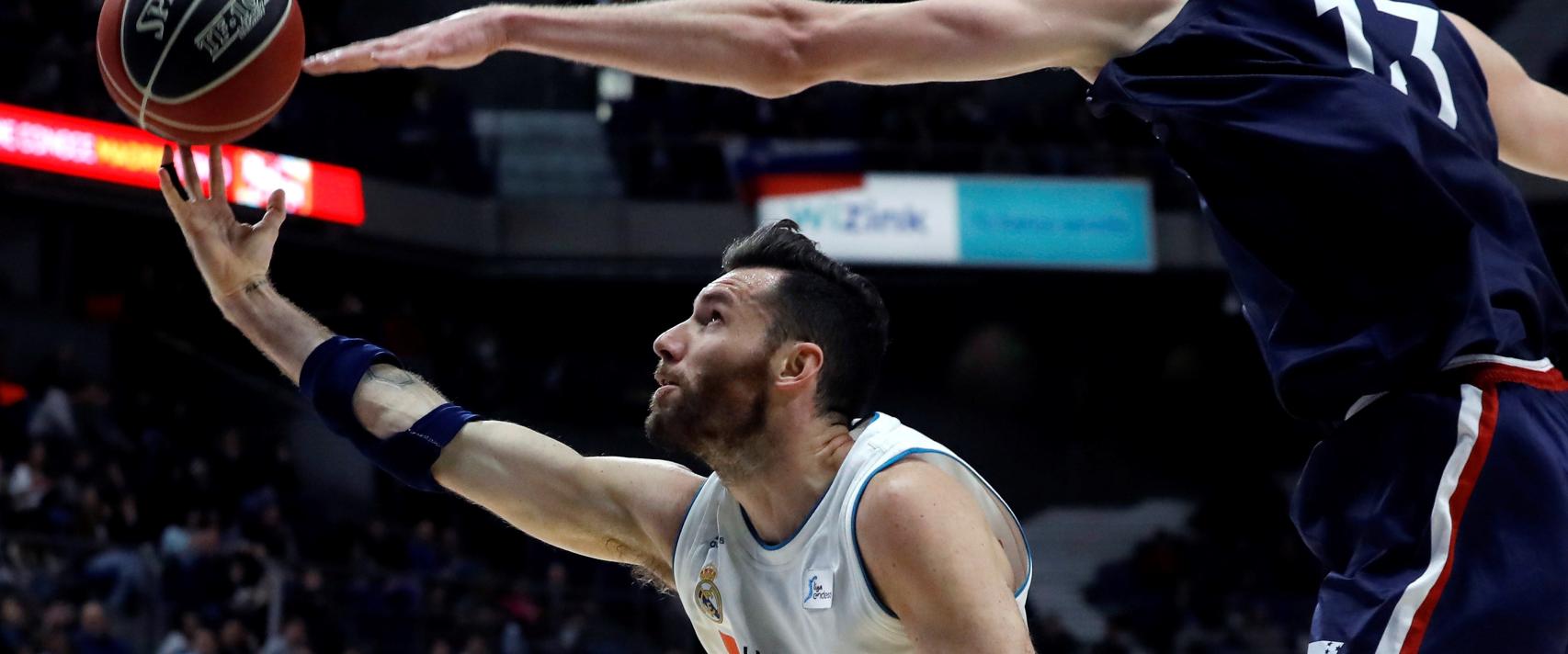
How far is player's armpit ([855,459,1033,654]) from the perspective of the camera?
8.36 feet

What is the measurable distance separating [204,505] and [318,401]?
31.1 ft

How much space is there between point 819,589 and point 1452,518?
44.0 inches

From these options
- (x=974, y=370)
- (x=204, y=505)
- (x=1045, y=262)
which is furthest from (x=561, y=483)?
(x=974, y=370)

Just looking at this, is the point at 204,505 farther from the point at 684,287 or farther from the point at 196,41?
the point at 196,41

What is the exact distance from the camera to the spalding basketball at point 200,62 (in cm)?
325

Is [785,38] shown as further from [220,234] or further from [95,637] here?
[95,637]

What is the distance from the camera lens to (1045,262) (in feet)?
57.1

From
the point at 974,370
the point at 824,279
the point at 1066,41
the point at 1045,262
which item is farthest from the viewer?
the point at 974,370

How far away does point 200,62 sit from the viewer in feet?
10.7

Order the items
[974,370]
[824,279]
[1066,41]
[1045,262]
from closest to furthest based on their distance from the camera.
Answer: [1066,41] < [824,279] < [1045,262] < [974,370]

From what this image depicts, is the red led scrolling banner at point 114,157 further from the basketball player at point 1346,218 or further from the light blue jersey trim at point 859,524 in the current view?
the basketball player at point 1346,218

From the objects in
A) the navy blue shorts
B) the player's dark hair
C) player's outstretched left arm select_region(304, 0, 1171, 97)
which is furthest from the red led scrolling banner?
the navy blue shorts

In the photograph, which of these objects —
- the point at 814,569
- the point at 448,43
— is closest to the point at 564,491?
the point at 814,569

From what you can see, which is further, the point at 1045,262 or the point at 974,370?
the point at 974,370
